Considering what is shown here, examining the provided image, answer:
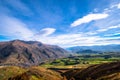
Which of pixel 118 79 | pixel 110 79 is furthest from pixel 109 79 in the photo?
pixel 118 79

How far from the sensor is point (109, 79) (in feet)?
598

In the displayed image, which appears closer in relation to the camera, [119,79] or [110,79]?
[119,79]

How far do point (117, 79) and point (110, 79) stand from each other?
32.3ft

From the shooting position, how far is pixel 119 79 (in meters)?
168

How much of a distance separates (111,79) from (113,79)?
10.9ft

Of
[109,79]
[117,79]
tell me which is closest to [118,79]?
[117,79]

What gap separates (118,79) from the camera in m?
170

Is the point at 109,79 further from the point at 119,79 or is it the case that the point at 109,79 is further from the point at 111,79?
the point at 119,79

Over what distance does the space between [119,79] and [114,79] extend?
23.1ft

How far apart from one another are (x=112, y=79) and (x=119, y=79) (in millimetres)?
9789

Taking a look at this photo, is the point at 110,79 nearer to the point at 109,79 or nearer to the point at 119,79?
the point at 109,79

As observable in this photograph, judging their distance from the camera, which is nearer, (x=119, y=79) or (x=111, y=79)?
(x=119, y=79)

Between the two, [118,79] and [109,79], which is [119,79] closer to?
[118,79]

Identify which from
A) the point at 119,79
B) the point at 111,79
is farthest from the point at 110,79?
the point at 119,79
